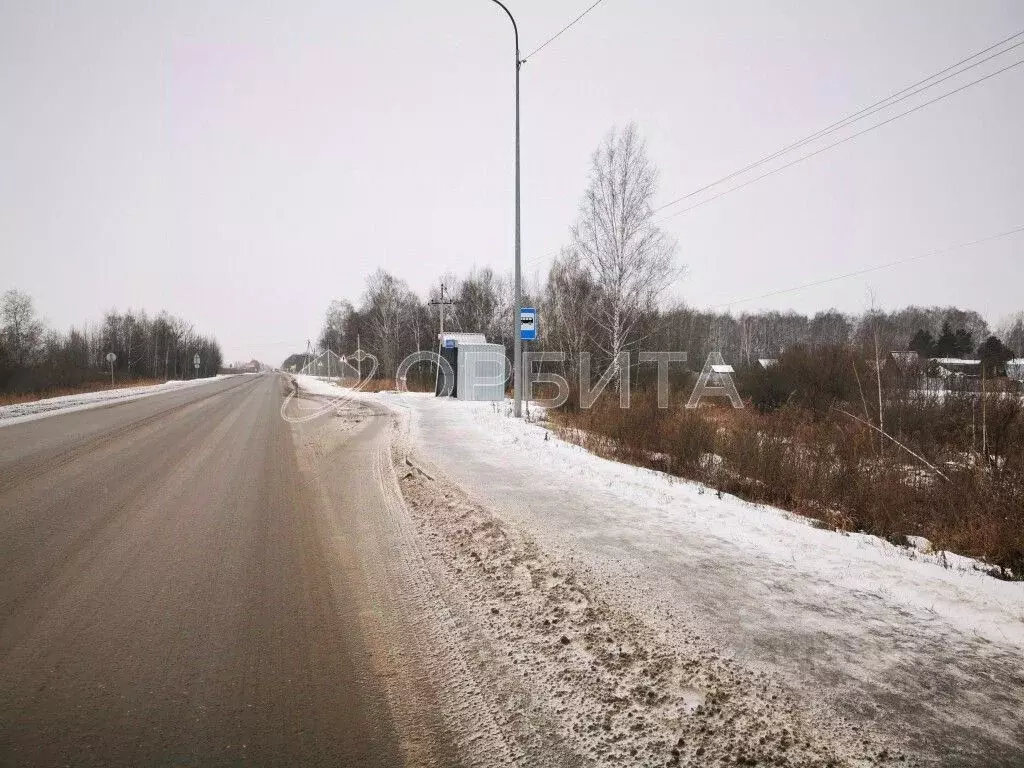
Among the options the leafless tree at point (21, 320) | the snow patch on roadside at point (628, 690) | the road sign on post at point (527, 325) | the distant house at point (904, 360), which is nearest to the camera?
the snow patch on roadside at point (628, 690)

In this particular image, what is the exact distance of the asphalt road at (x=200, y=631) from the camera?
2174mm

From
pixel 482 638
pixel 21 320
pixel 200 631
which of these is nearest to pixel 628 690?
pixel 482 638

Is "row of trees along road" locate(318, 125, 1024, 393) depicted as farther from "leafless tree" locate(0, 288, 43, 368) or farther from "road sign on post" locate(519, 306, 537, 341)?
"leafless tree" locate(0, 288, 43, 368)

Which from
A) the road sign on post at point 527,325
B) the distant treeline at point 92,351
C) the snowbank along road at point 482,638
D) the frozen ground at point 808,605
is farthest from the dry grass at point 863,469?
the distant treeline at point 92,351

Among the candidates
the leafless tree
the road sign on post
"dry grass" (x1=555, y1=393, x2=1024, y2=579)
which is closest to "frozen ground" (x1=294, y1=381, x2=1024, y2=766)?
"dry grass" (x1=555, y1=393, x2=1024, y2=579)

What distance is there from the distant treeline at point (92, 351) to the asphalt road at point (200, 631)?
32.8 m

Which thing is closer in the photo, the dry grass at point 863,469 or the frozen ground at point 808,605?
the frozen ground at point 808,605

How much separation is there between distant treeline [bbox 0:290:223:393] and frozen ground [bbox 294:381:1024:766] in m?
36.3

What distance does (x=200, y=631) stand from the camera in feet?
10.1

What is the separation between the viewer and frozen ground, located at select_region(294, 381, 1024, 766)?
7.82 feet

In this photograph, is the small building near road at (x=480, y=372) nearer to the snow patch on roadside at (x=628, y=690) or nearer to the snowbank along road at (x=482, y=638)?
the snowbank along road at (x=482, y=638)

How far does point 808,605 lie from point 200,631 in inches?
155

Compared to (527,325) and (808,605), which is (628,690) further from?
(527,325)

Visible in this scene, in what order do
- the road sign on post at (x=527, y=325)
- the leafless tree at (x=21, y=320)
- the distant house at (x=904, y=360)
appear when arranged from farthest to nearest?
the leafless tree at (x=21, y=320) → the road sign on post at (x=527, y=325) → the distant house at (x=904, y=360)
